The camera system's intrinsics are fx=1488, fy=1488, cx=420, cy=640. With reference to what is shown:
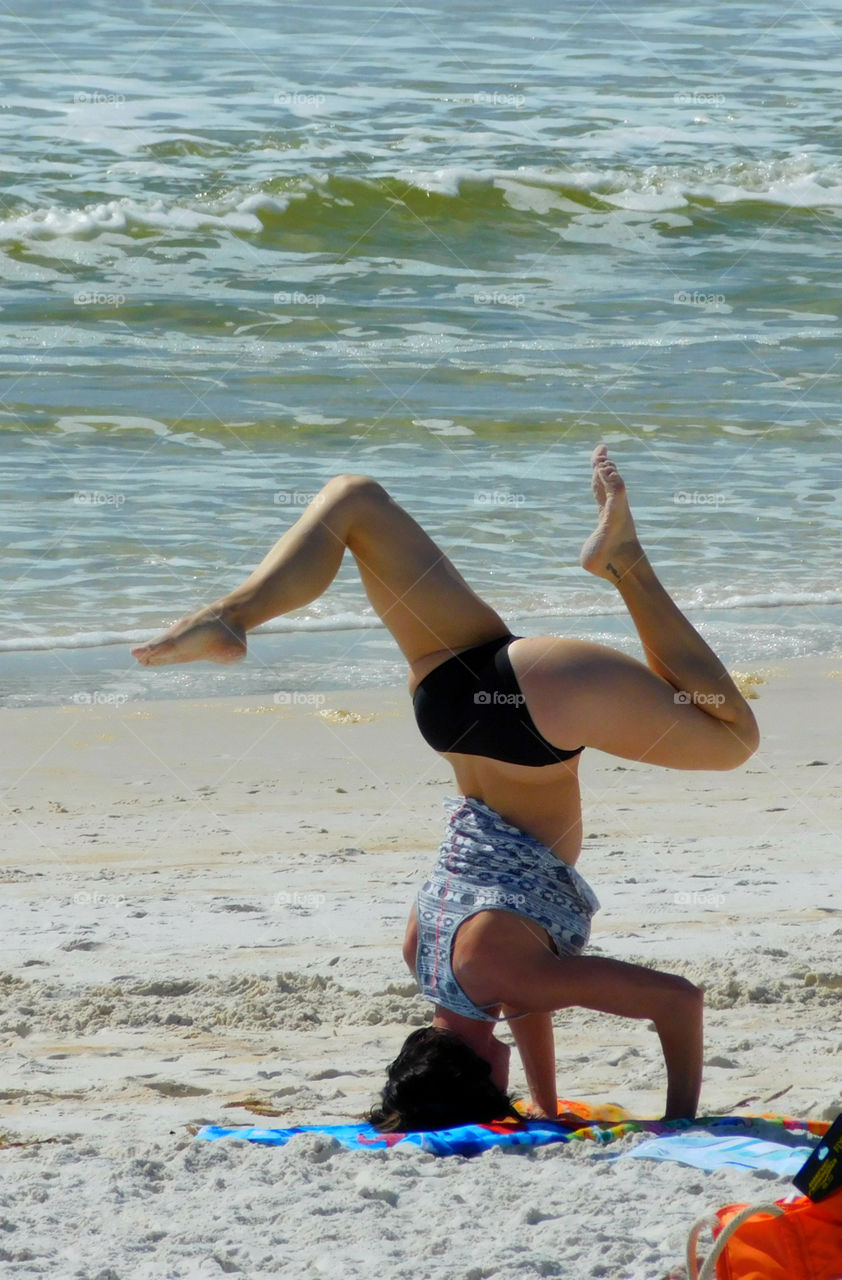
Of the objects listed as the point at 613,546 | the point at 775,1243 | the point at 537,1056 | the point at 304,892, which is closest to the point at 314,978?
the point at 304,892

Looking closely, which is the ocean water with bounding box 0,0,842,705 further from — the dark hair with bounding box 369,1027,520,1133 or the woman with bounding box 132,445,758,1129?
the dark hair with bounding box 369,1027,520,1133

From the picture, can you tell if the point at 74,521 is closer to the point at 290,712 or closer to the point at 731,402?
the point at 290,712

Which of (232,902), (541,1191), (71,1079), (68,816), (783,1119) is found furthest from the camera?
(68,816)

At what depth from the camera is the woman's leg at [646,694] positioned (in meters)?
2.93

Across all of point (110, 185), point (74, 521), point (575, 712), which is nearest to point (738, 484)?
point (74, 521)

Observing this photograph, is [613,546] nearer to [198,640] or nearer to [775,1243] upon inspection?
[198,640]

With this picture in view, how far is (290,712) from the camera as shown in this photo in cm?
617

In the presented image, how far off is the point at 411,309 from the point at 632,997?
10835 millimetres

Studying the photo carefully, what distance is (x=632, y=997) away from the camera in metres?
2.90

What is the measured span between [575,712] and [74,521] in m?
5.91

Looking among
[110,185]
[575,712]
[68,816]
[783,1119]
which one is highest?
[110,185]

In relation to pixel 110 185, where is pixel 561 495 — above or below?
below

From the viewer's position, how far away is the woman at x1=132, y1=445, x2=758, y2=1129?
291 cm

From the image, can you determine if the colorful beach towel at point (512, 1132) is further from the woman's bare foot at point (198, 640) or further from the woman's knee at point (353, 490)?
the woman's knee at point (353, 490)
